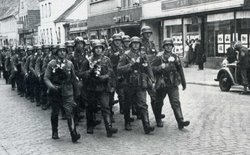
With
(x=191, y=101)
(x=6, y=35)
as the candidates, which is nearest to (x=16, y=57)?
(x=191, y=101)

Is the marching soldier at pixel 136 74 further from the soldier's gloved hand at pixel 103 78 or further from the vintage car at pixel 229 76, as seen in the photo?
the vintage car at pixel 229 76

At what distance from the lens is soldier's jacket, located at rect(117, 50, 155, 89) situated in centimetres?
995

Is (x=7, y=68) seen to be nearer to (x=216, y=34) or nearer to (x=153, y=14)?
(x=216, y=34)

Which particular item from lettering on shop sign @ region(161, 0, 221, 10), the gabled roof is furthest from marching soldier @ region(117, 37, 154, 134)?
the gabled roof

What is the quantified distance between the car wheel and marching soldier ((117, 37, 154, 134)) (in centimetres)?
754

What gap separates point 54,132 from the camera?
9719 mm

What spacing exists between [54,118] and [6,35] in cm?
8069

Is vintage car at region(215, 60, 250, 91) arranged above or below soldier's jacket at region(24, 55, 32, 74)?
below

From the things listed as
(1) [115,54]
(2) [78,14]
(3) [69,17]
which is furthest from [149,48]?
(3) [69,17]

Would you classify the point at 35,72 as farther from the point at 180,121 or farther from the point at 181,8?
the point at 181,8

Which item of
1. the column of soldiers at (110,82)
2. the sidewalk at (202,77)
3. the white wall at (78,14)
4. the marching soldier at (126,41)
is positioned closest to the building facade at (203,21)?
the sidewalk at (202,77)

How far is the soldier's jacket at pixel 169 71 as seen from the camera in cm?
1024

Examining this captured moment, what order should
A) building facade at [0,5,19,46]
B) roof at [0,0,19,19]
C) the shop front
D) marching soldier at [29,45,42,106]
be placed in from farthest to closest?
1. roof at [0,0,19,19]
2. building facade at [0,5,19,46]
3. the shop front
4. marching soldier at [29,45,42,106]

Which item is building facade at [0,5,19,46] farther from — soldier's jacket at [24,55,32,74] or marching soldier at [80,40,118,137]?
marching soldier at [80,40,118,137]
